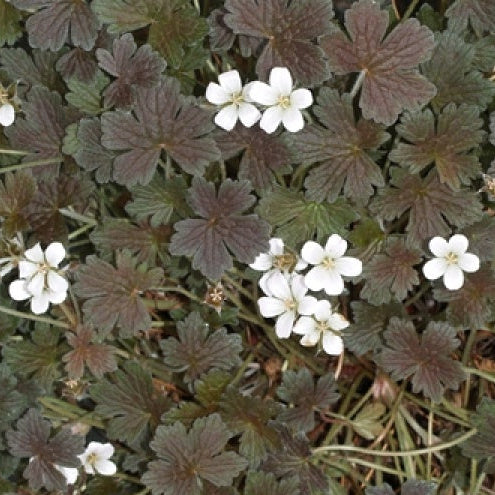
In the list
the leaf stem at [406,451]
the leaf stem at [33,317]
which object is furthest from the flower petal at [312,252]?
the leaf stem at [33,317]

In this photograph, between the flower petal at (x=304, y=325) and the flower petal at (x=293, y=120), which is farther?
the flower petal at (x=304, y=325)

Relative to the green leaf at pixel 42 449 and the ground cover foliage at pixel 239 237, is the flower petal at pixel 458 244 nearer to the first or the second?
the ground cover foliage at pixel 239 237

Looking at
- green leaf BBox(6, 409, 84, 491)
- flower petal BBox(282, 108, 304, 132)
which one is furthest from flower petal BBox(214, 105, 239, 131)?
green leaf BBox(6, 409, 84, 491)

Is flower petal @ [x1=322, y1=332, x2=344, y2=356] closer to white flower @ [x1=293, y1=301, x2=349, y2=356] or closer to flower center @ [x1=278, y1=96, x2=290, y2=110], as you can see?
white flower @ [x1=293, y1=301, x2=349, y2=356]

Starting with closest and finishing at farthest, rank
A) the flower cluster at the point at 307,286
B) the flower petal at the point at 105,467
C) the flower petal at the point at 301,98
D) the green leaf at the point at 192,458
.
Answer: the flower petal at the point at 301,98
the flower cluster at the point at 307,286
the green leaf at the point at 192,458
the flower petal at the point at 105,467

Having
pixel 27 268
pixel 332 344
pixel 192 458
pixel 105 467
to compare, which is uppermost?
pixel 27 268

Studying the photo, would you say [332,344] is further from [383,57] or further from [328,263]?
[383,57]

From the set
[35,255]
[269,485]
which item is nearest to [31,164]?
[35,255]
